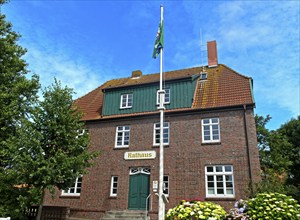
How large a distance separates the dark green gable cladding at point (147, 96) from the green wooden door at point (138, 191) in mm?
4615

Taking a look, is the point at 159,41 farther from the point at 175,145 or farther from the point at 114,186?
the point at 114,186

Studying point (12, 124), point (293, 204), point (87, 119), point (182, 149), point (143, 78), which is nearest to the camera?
point (293, 204)

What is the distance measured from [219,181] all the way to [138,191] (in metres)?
5.03

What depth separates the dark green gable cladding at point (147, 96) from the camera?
713 inches

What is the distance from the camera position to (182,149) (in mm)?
16719

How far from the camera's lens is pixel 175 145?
16984mm

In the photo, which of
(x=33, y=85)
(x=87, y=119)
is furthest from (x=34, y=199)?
(x=87, y=119)

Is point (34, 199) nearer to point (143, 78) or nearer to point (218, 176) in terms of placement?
point (218, 176)

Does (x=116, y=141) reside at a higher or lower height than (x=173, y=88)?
lower

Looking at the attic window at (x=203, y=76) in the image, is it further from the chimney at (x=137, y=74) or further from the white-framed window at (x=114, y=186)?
the white-framed window at (x=114, y=186)

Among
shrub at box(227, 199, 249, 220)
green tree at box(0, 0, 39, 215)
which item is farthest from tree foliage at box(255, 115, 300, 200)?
green tree at box(0, 0, 39, 215)

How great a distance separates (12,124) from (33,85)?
2.53m

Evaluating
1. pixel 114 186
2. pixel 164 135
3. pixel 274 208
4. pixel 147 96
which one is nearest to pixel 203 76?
pixel 147 96

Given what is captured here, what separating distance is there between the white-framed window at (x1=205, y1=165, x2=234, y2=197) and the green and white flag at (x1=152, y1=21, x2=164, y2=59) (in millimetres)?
7405
